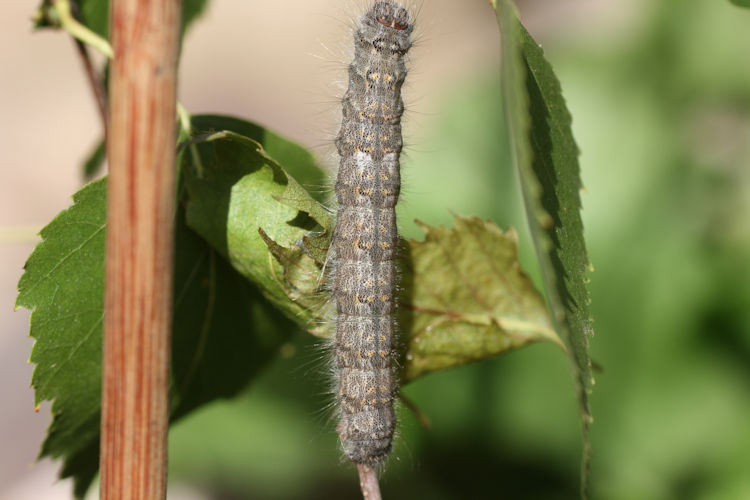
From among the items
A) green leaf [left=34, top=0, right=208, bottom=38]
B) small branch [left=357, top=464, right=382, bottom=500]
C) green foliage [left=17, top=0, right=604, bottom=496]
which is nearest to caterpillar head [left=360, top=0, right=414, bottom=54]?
green foliage [left=17, top=0, right=604, bottom=496]

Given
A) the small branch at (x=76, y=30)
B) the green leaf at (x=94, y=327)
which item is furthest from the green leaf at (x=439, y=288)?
the small branch at (x=76, y=30)

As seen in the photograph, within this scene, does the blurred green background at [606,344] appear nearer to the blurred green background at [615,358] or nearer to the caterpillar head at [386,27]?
the blurred green background at [615,358]

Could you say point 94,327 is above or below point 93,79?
below

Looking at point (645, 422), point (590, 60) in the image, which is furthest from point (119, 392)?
point (590, 60)

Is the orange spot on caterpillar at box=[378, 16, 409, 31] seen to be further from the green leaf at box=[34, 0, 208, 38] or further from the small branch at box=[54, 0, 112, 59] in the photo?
the small branch at box=[54, 0, 112, 59]

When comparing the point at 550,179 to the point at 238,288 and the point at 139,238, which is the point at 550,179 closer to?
the point at 139,238

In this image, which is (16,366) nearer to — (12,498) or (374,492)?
(12,498)

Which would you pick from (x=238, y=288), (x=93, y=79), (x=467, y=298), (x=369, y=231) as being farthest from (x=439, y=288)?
(x=93, y=79)
